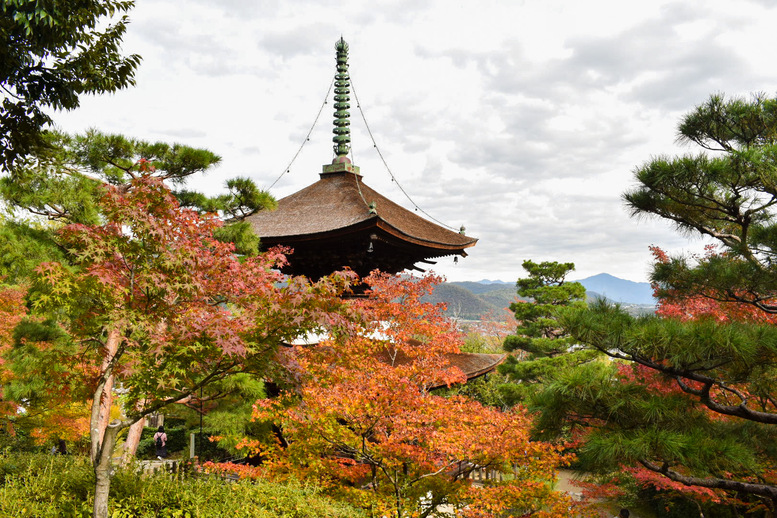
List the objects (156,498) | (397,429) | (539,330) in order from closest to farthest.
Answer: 1. (156,498)
2. (397,429)
3. (539,330)

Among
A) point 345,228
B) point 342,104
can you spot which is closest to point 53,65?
A: point 345,228

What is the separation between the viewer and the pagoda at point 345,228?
761 cm

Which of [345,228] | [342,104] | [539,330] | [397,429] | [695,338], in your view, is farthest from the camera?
[539,330]

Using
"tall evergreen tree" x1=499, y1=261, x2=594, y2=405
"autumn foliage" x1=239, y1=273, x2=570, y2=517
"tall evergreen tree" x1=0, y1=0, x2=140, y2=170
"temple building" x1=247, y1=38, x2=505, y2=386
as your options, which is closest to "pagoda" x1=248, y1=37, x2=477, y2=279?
"temple building" x1=247, y1=38, x2=505, y2=386

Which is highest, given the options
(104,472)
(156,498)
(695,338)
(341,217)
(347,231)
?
(341,217)

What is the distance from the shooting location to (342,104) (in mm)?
10695

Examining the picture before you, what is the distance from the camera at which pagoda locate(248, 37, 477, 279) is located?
25.0ft

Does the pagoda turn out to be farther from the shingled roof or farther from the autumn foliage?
the autumn foliage

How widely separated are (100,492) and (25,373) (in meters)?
5.96

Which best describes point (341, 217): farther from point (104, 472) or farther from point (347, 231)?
point (104, 472)

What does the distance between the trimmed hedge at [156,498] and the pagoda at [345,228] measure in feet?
11.3

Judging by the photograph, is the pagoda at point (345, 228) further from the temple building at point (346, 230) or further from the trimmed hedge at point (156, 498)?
the trimmed hedge at point (156, 498)

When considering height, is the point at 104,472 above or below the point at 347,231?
below

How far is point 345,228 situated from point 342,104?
462cm
